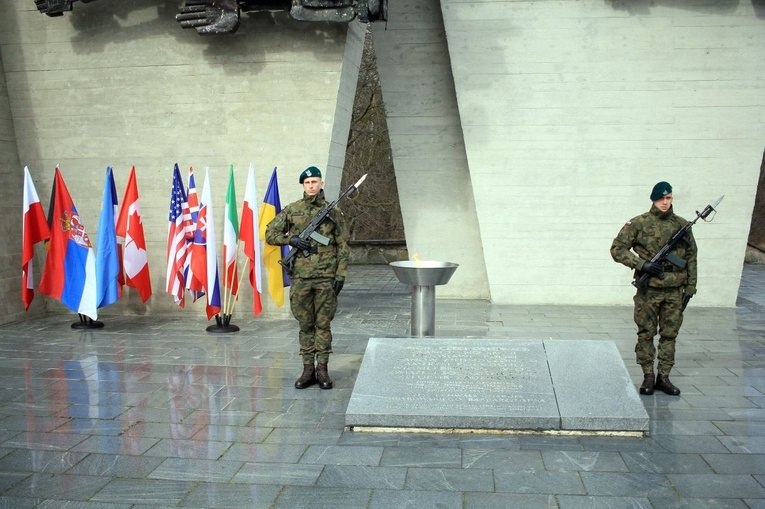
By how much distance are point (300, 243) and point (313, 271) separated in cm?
26

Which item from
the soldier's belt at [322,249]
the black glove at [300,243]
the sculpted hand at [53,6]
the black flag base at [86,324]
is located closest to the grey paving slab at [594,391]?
the soldier's belt at [322,249]

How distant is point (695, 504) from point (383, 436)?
1.92 metres

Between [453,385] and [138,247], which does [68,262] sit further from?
[453,385]

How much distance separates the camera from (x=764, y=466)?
4.20 meters

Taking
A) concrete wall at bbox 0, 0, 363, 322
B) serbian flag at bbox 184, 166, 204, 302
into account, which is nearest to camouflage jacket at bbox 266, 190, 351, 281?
serbian flag at bbox 184, 166, 204, 302

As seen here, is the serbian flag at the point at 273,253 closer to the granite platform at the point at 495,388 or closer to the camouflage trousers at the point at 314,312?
the camouflage trousers at the point at 314,312

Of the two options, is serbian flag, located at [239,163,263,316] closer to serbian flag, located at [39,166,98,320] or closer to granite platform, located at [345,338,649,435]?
serbian flag, located at [39,166,98,320]

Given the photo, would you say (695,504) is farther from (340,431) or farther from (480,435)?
(340,431)

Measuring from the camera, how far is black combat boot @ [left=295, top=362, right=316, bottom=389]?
5.91 metres

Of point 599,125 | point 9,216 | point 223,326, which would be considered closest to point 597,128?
point 599,125

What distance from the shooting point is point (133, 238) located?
8531 mm

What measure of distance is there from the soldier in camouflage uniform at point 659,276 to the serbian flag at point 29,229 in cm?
659

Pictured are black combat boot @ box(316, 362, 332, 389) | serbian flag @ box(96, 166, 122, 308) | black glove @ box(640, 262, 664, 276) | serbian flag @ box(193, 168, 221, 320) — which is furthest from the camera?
serbian flag @ box(96, 166, 122, 308)

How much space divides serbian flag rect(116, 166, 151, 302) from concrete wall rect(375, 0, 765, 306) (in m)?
4.54
